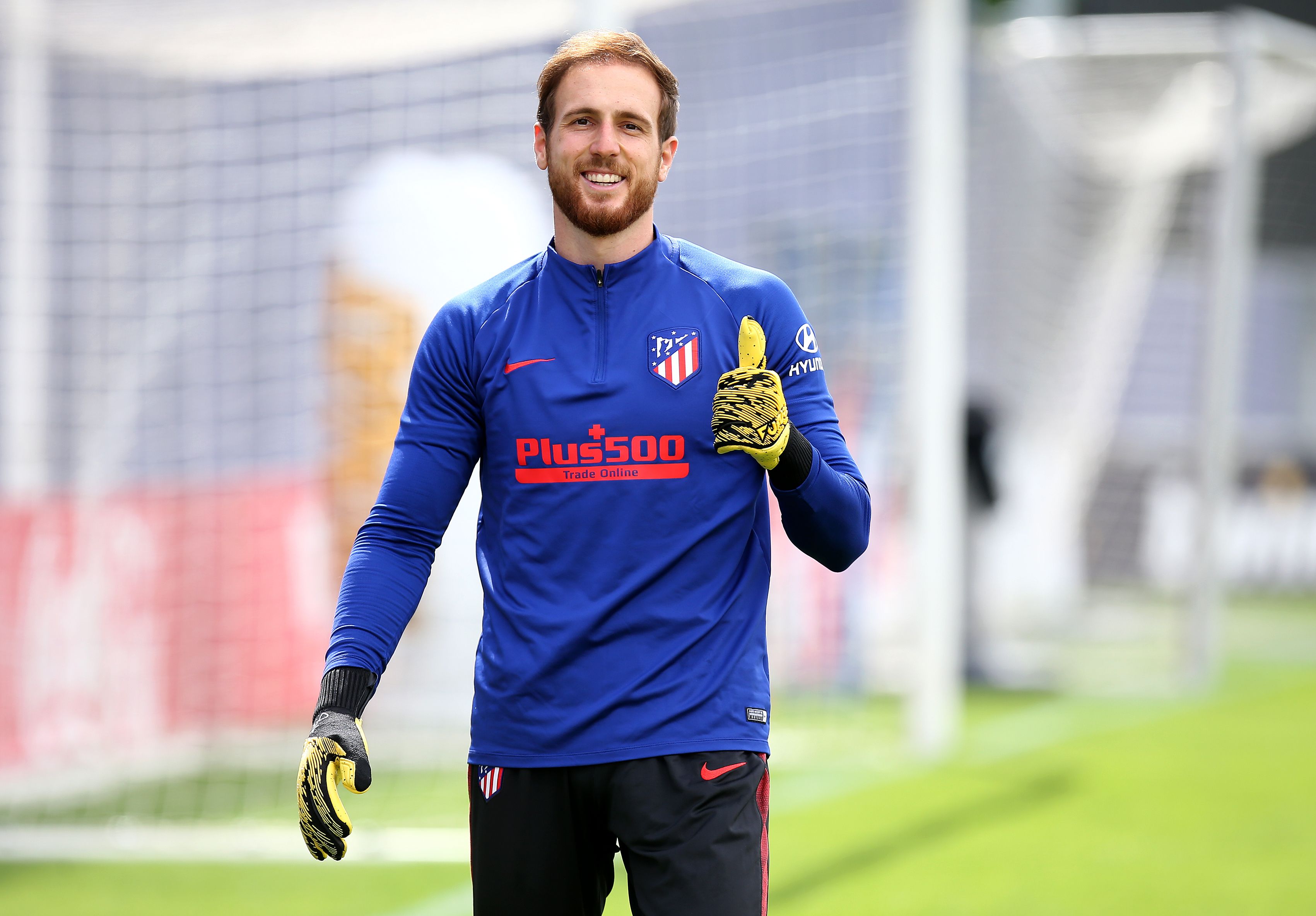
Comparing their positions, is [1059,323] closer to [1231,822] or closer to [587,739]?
[1231,822]

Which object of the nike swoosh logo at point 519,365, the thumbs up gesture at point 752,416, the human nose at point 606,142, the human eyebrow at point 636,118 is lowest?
the thumbs up gesture at point 752,416

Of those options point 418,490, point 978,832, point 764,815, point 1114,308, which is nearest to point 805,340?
point 418,490

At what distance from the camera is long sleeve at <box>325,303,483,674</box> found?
228cm

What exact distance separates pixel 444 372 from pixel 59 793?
4.18 meters

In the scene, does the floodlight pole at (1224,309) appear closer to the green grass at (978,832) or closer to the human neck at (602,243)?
the green grass at (978,832)

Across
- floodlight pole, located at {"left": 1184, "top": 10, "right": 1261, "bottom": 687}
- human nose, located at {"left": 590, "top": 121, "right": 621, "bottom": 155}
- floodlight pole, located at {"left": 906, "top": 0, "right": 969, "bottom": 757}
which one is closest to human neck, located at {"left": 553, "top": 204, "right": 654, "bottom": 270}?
human nose, located at {"left": 590, "top": 121, "right": 621, "bottom": 155}

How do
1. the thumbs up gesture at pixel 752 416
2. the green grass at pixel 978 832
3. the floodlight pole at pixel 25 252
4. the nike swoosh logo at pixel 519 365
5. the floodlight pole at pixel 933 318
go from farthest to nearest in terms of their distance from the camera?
the floodlight pole at pixel 933 318 < the floodlight pole at pixel 25 252 < the green grass at pixel 978 832 < the nike swoosh logo at pixel 519 365 < the thumbs up gesture at pixel 752 416

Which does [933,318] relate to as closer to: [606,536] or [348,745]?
[606,536]

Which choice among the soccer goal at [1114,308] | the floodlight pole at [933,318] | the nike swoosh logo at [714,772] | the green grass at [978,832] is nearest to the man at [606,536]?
the nike swoosh logo at [714,772]

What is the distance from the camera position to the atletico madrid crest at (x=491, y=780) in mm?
2330

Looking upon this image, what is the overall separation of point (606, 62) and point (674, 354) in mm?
439

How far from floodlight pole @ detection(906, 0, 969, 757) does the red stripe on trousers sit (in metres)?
4.74

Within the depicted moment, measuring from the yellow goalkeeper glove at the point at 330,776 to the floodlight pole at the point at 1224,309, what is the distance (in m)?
8.14

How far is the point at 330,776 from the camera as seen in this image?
2.13 metres
